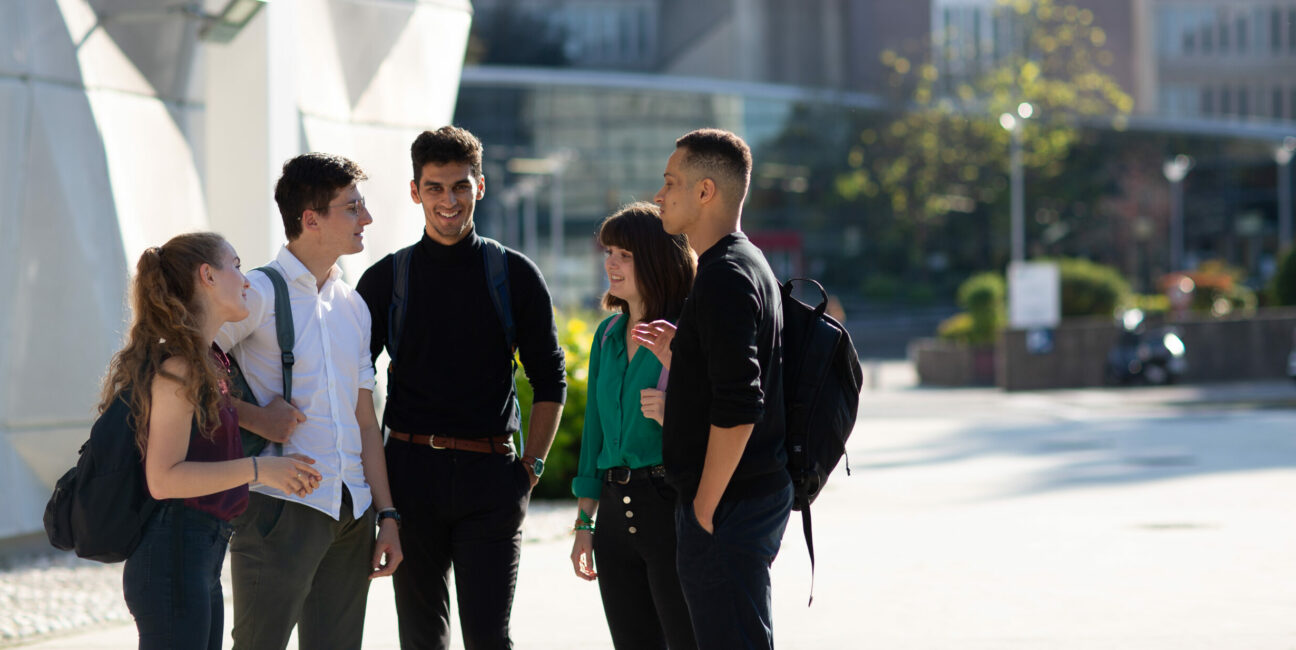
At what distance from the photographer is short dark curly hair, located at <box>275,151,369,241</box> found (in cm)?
392

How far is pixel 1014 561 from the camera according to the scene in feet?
27.1

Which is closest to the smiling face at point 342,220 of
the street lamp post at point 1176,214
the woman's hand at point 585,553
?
the woman's hand at point 585,553

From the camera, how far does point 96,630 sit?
6840mm

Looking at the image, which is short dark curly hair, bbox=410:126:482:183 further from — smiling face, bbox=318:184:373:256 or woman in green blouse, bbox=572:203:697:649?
woman in green blouse, bbox=572:203:697:649

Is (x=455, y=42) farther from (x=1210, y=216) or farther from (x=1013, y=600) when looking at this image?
(x=1210, y=216)

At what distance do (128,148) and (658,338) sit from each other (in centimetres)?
685

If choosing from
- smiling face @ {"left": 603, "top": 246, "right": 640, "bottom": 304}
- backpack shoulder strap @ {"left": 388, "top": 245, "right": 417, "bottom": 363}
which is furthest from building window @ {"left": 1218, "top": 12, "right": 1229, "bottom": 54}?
backpack shoulder strap @ {"left": 388, "top": 245, "right": 417, "bottom": 363}

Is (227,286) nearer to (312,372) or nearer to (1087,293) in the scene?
(312,372)

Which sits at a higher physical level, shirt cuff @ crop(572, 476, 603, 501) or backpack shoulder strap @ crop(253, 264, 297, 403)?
backpack shoulder strap @ crop(253, 264, 297, 403)

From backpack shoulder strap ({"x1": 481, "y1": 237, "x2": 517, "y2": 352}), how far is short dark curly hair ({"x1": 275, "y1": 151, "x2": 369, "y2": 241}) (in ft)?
1.84

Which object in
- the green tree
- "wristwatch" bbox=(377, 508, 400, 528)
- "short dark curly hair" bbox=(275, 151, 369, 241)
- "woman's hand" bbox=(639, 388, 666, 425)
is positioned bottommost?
"wristwatch" bbox=(377, 508, 400, 528)

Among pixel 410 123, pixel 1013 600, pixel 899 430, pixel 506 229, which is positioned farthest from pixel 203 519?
pixel 506 229

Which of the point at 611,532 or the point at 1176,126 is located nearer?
the point at 611,532

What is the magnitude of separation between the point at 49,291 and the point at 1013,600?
20.2 ft
